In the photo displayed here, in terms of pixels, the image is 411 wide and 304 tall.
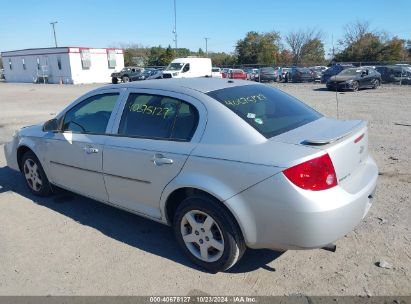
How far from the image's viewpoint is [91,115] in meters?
4.36

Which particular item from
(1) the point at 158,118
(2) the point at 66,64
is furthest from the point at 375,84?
(2) the point at 66,64

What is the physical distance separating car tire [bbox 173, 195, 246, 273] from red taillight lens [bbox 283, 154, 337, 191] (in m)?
0.65

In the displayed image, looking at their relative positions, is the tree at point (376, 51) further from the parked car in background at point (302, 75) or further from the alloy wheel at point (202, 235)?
the alloy wheel at point (202, 235)

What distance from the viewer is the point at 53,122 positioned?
15.3ft

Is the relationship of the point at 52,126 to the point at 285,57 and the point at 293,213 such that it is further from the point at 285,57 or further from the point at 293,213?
the point at 285,57

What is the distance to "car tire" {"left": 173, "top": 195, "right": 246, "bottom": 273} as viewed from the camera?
3078 millimetres

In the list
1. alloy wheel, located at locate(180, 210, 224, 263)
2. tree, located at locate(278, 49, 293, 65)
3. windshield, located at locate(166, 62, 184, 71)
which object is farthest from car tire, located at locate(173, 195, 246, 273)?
tree, located at locate(278, 49, 293, 65)

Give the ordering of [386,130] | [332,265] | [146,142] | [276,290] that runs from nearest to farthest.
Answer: [276,290]
[332,265]
[146,142]
[386,130]

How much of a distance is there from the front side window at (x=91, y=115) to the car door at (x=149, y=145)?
0.27 m

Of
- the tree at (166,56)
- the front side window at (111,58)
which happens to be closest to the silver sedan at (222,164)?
the front side window at (111,58)

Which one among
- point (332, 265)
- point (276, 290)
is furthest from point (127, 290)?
point (332, 265)

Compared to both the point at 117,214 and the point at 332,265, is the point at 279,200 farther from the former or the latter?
the point at 117,214

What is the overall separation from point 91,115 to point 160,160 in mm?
1439

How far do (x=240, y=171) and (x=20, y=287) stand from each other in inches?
83.5
